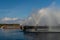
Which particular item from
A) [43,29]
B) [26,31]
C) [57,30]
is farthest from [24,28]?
[57,30]

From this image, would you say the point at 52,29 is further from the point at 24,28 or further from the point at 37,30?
the point at 24,28

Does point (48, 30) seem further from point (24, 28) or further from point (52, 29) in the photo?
point (24, 28)

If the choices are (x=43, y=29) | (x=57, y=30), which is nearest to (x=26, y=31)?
(x=43, y=29)

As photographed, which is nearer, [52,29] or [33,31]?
[33,31]

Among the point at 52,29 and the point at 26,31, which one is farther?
the point at 52,29

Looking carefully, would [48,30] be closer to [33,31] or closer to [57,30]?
[57,30]

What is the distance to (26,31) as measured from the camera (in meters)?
42.7

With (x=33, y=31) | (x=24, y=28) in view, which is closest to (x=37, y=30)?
(x=33, y=31)

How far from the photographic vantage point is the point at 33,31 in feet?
135

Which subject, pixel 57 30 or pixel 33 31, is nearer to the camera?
pixel 33 31

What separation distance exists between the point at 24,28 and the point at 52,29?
974 cm

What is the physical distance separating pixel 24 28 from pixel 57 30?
1099 cm

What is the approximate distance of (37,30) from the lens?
136ft

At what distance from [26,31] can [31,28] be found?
1847 millimetres
